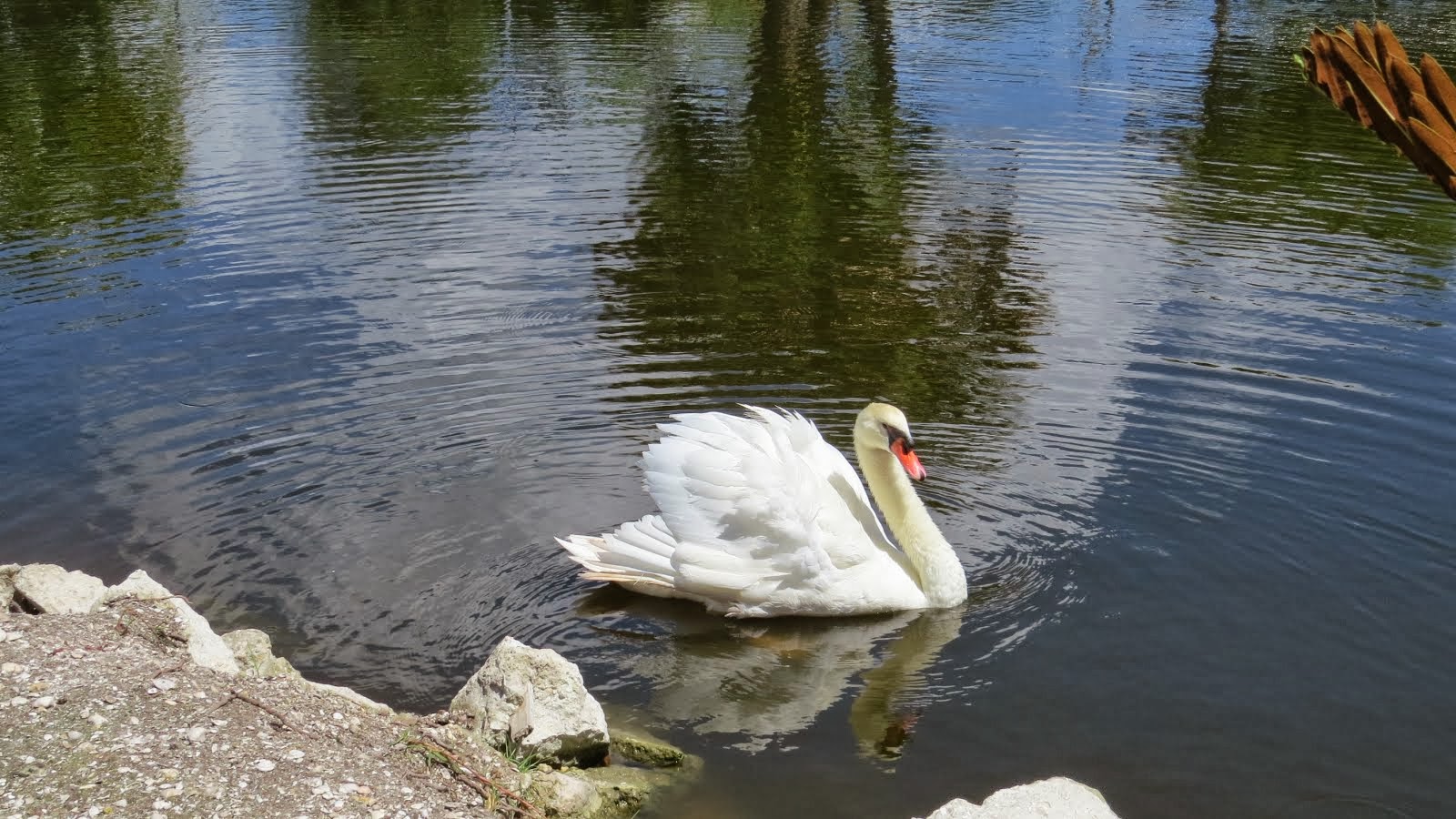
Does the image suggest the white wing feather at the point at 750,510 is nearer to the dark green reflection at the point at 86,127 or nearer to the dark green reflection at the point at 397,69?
the dark green reflection at the point at 86,127

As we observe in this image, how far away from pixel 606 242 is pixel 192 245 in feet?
13.2

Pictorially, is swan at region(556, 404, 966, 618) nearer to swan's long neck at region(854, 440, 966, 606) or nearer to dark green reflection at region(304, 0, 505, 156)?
swan's long neck at region(854, 440, 966, 606)

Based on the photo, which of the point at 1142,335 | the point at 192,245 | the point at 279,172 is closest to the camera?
the point at 1142,335

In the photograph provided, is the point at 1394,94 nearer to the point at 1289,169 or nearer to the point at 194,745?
the point at 194,745

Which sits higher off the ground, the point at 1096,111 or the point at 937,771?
the point at 1096,111

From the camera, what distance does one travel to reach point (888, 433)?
735 centimetres

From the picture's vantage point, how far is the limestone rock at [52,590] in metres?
5.97

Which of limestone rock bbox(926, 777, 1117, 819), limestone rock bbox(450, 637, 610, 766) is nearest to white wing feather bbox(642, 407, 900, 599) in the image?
limestone rock bbox(450, 637, 610, 766)

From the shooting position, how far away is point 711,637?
6941 millimetres

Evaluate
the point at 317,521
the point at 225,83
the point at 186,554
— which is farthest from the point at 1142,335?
the point at 225,83

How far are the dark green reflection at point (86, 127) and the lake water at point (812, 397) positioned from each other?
14cm

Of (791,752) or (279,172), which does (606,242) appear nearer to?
(279,172)

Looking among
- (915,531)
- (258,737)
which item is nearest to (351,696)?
(258,737)

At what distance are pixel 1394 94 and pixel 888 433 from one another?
5293 millimetres
